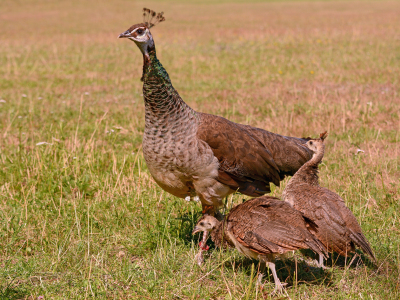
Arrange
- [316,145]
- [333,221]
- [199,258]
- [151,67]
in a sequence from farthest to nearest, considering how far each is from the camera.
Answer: [316,145], [151,67], [199,258], [333,221]

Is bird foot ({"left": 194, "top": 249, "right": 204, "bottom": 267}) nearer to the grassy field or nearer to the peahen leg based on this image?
the grassy field

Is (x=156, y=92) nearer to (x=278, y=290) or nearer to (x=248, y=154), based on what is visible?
(x=248, y=154)

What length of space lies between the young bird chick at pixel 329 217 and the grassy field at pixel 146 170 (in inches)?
10.3

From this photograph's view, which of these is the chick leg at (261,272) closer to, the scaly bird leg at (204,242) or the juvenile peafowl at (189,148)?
the scaly bird leg at (204,242)

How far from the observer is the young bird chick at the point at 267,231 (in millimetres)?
3893

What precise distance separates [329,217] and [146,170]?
324 centimetres

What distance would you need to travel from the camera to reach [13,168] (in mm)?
6699

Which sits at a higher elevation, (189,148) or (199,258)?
(189,148)

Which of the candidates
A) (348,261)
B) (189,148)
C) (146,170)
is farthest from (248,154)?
(146,170)

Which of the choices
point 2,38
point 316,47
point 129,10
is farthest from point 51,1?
point 316,47

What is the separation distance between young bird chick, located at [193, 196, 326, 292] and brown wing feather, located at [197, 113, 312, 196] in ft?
2.27

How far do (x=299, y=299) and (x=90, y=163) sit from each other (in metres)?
4.02

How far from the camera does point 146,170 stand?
6.86 m

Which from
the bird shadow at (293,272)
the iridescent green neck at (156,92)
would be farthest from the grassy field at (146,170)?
the iridescent green neck at (156,92)
